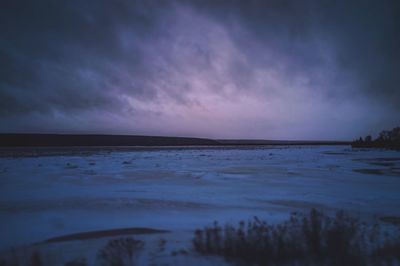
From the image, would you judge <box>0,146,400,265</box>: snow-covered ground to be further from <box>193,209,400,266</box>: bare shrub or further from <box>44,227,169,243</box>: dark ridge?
Answer: <box>193,209,400,266</box>: bare shrub

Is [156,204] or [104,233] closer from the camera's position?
[104,233]

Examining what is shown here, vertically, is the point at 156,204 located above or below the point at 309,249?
below

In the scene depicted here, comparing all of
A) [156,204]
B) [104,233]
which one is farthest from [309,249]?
[156,204]

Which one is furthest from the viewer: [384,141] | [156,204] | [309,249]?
[384,141]

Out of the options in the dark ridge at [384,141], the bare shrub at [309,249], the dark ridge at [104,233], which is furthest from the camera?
the dark ridge at [384,141]

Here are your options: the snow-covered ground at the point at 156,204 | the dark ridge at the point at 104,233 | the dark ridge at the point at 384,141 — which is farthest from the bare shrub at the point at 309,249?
the dark ridge at the point at 384,141

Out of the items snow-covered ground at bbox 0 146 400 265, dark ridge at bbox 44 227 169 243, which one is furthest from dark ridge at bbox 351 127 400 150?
dark ridge at bbox 44 227 169 243

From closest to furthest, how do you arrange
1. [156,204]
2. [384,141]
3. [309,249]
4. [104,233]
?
[309,249] → [104,233] → [156,204] → [384,141]

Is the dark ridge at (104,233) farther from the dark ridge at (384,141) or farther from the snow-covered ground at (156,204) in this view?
the dark ridge at (384,141)

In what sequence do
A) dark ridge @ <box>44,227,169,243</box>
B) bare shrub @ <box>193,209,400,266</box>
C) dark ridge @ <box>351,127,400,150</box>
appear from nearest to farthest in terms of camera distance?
bare shrub @ <box>193,209,400,266</box>
dark ridge @ <box>44,227,169,243</box>
dark ridge @ <box>351,127,400,150</box>

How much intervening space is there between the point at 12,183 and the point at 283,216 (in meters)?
11.4

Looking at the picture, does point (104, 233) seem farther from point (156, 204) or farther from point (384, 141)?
point (384, 141)

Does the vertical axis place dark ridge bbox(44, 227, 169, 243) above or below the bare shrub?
below

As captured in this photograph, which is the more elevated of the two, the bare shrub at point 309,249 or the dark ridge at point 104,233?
the bare shrub at point 309,249
